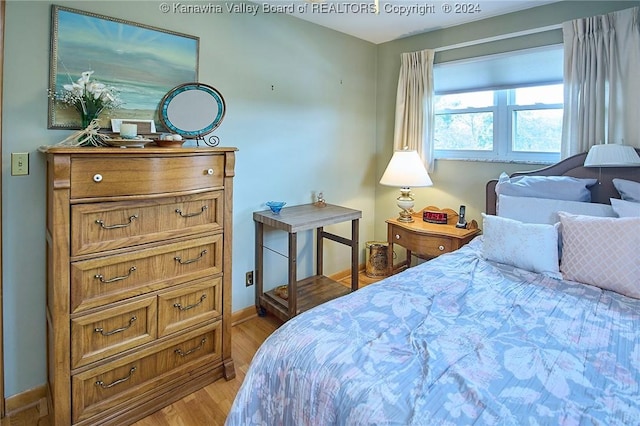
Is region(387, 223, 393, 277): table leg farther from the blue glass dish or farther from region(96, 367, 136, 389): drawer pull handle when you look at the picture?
region(96, 367, 136, 389): drawer pull handle

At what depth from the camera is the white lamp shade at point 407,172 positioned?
3113mm

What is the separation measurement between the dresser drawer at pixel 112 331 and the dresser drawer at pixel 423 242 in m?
2.06

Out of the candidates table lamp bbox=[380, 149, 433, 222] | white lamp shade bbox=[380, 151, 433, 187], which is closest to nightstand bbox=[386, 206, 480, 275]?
table lamp bbox=[380, 149, 433, 222]

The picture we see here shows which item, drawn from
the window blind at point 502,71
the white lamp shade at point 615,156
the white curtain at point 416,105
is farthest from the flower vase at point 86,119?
the white lamp shade at point 615,156

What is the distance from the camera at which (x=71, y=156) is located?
5.09ft

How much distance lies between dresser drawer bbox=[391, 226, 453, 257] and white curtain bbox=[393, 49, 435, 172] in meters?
0.67

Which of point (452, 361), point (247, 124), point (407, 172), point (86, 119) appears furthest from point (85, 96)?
point (407, 172)

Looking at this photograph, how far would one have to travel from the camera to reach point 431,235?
9.79 feet

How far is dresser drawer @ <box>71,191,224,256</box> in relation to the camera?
163 centimetres

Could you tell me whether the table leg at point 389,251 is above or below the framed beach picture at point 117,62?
below

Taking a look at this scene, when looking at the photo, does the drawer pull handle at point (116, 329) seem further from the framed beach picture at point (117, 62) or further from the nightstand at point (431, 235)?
the nightstand at point (431, 235)

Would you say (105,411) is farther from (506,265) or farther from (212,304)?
(506,265)

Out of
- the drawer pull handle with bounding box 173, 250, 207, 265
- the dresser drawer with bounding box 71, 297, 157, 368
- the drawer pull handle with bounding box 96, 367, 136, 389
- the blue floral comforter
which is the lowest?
the drawer pull handle with bounding box 96, 367, 136, 389

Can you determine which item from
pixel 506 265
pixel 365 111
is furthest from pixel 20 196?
pixel 365 111
